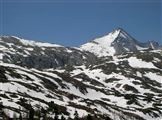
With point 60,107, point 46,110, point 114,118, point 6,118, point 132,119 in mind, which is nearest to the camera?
point 6,118

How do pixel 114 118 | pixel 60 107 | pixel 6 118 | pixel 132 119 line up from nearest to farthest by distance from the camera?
1. pixel 6 118
2. pixel 60 107
3. pixel 114 118
4. pixel 132 119

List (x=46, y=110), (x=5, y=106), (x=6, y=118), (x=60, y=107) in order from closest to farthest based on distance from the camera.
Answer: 1. (x=6, y=118)
2. (x=5, y=106)
3. (x=46, y=110)
4. (x=60, y=107)

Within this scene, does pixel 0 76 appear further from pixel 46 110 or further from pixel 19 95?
pixel 46 110

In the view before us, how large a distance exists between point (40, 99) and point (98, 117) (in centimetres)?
2964

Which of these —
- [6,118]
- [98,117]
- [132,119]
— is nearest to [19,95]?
[98,117]

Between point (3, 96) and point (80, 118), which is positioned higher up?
point (3, 96)

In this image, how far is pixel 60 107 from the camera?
165 metres

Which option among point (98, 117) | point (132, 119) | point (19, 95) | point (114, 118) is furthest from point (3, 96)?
point (132, 119)

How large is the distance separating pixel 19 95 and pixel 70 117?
96.9 feet

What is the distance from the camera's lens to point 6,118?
4749 inches

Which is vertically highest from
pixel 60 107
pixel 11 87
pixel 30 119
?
pixel 11 87

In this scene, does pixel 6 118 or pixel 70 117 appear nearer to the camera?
pixel 6 118

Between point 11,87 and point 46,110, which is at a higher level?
point 11,87

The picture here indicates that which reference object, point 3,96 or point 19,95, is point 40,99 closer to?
point 19,95
